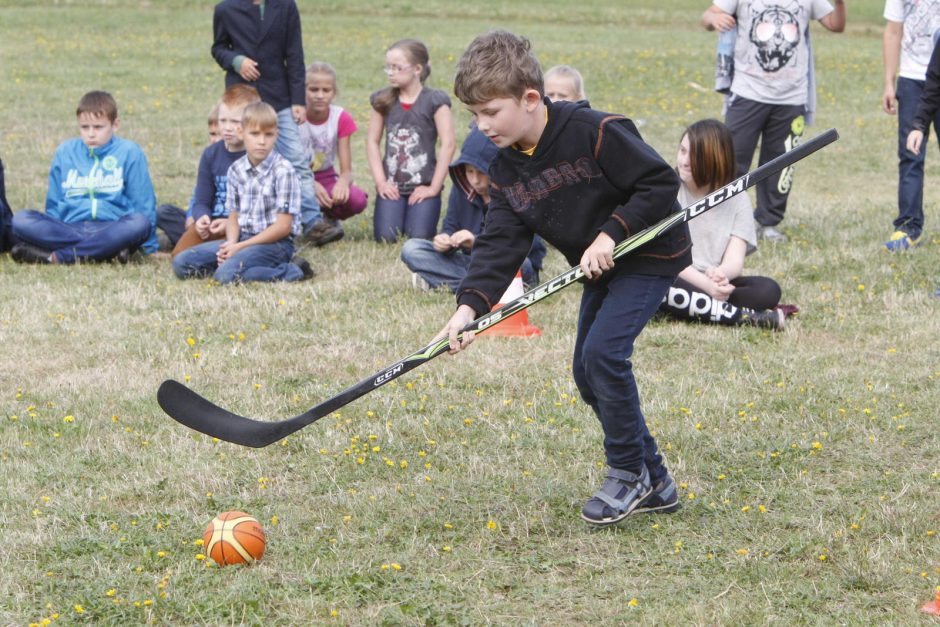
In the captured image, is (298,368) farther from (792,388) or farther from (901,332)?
(901,332)

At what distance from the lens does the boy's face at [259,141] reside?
25.9ft

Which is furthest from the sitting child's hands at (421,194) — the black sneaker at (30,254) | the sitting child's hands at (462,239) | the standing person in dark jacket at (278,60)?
the black sneaker at (30,254)

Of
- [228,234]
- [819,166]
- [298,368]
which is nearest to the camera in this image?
[298,368]

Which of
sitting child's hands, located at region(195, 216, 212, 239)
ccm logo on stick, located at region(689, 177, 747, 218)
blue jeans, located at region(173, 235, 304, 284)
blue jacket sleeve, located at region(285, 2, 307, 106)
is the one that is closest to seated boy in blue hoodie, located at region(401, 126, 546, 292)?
blue jeans, located at region(173, 235, 304, 284)

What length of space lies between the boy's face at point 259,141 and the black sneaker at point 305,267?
0.71 metres

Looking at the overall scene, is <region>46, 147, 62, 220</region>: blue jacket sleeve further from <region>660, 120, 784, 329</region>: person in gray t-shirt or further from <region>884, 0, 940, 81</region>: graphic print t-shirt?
<region>884, 0, 940, 81</region>: graphic print t-shirt

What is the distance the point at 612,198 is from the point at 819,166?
33.7 feet

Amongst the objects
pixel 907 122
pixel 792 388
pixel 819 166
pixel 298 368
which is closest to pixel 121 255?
pixel 298 368

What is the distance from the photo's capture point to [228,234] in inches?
318

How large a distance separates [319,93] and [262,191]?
67.7 inches

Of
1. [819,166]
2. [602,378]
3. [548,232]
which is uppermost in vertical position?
[548,232]

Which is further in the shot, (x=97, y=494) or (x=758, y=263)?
(x=758, y=263)

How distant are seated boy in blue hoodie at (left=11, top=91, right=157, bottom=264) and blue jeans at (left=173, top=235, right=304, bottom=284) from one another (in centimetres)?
62

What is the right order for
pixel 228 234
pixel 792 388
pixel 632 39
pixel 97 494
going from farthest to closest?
pixel 632 39, pixel 228 234, pixel 792 388, pixel 97 494
